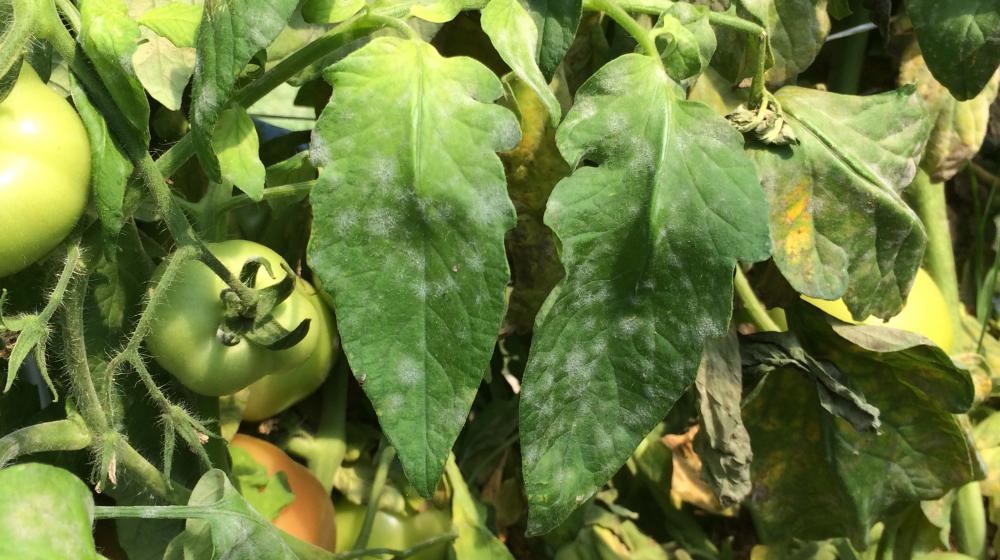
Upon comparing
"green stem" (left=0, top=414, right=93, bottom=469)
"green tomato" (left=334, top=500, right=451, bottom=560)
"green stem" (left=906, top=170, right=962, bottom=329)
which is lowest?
"green tomato" (left=334, top=500, right=451, bottom=560)

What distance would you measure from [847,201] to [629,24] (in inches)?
11.0

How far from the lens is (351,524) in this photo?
1.03 m

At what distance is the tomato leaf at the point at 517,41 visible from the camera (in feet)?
1.87

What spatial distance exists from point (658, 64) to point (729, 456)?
404mm

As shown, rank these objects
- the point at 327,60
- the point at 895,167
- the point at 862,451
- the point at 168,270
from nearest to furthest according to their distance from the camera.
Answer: the point at 168,270, the point at 327,60, the point at 895,167, the point at 862,451

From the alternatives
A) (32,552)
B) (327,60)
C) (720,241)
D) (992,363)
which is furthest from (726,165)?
(992,363)

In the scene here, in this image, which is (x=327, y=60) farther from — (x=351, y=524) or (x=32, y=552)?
(x=351, y=524)

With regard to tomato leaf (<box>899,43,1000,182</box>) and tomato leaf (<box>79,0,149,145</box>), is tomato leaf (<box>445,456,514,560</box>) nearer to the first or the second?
tomato leaf (<box>79,0,149,145</box>)

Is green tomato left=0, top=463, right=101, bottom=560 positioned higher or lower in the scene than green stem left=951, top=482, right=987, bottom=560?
higher

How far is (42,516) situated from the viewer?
19.6 inches

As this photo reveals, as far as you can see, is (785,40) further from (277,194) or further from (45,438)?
(45,438)

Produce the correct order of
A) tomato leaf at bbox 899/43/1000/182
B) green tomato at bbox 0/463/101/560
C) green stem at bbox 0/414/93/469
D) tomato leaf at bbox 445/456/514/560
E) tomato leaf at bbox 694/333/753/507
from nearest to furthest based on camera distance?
green tomato at bbox 0/463/101/560 < green stem at bbox 0/414/93/469 < tomato leaf at bbox 694/333/753/507 < tomato leaf at bbox 445/456/514/560 < tomato leaf at bbox 899/43/1000/182

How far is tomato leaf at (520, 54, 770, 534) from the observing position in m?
0.59

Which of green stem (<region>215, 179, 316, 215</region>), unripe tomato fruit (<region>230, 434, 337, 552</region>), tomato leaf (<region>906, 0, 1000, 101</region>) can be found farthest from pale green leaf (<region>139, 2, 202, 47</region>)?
tomato leaf (<region>906, 0, 1000, 101</region>)
